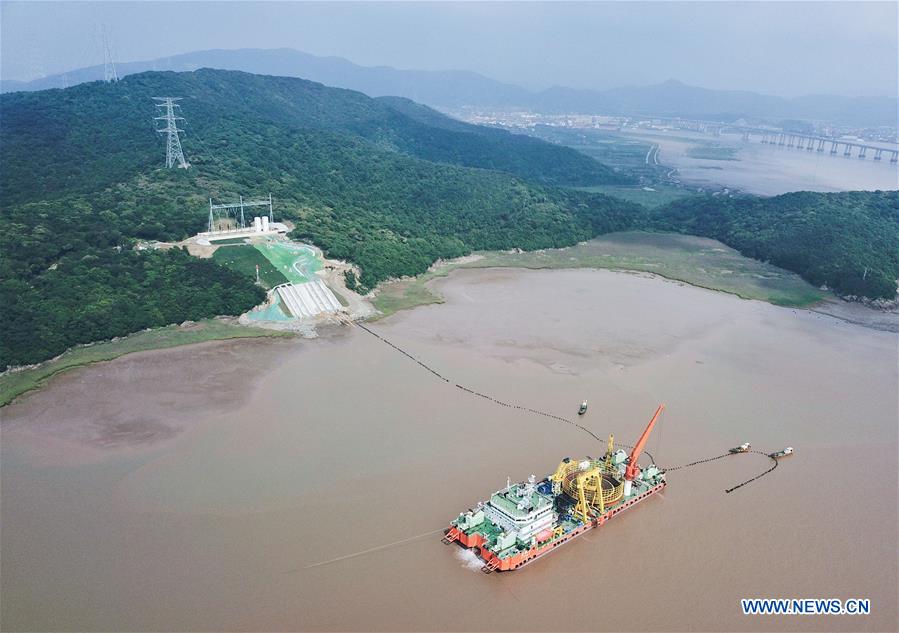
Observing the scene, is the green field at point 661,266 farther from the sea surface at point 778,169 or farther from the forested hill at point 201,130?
the sea surface at point 778,169

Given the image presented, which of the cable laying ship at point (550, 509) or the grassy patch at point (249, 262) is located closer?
the cable laying ship at point (550, 509)

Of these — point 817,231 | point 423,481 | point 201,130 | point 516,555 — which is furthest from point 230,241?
point 817,231

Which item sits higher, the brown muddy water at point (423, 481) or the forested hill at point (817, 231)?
the forested hill at point (817, 231)

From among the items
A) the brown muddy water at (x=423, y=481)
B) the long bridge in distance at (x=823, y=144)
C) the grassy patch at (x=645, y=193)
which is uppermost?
the long bridge in distance at (x=823, y=144)

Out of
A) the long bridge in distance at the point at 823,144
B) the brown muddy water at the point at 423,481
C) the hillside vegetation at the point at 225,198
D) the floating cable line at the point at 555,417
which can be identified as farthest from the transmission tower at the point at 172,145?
the long bridge in distance at the point at 823,144

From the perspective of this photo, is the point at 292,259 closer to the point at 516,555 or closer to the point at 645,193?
the point at 516,555

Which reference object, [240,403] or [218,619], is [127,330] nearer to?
[240,403]

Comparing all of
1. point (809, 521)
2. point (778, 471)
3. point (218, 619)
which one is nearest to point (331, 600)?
point (218, 619)
